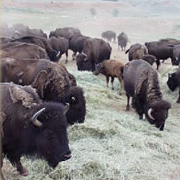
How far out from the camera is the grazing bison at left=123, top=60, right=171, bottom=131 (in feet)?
26.1

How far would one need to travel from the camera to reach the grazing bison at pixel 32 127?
14.4ft

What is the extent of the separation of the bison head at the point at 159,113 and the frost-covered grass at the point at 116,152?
0.54 feet

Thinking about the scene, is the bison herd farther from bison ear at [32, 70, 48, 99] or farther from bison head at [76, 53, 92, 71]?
bison head at [76, 53, 92, 71]

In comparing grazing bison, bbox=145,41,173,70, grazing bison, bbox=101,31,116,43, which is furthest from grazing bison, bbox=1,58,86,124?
grazing bison, bbox=101,31,116,43

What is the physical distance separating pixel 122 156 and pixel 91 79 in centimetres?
717

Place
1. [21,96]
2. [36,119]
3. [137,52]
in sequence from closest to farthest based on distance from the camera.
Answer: [36,119]
[21,96]
[137,52]

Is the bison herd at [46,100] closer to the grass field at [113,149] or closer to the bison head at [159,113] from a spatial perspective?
the bison head at [159,113]

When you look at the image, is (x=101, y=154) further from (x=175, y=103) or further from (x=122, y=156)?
(x=175, y=103)

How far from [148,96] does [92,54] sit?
7613 mm

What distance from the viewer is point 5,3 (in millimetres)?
54625

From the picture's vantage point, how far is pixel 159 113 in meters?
7.96

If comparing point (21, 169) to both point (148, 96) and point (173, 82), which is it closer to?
point (148, 96)

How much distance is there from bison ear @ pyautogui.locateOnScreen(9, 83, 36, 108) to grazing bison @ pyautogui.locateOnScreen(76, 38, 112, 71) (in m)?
10.6

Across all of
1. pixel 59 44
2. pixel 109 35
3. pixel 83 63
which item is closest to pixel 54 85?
pixel 83 63
